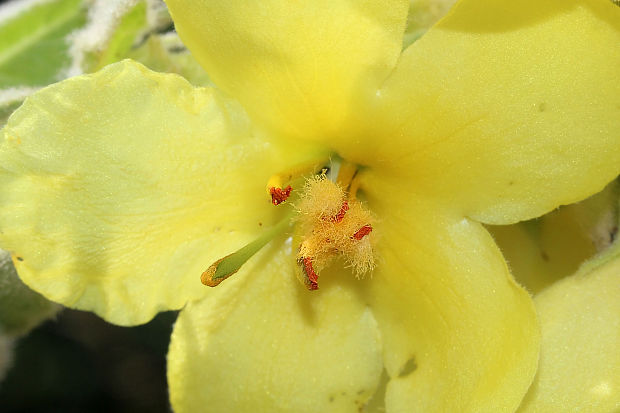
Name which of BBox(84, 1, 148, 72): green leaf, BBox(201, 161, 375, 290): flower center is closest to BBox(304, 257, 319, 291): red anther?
BBox(201, 161, 375, 290): flower center

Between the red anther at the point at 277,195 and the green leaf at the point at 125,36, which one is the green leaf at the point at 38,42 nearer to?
the green leaf at the point at 125,36

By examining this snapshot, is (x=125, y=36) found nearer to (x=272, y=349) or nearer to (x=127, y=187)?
(x=127, y=187)

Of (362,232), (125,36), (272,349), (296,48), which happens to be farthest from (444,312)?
(125,36)

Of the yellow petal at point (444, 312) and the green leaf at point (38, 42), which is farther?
the green leaf at point (38, 42)

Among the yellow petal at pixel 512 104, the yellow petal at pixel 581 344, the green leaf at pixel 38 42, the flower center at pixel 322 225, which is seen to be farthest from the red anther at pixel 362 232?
the green leaf at pixel 38 42

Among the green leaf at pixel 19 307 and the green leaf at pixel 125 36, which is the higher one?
the green leaf at pixel 125 36

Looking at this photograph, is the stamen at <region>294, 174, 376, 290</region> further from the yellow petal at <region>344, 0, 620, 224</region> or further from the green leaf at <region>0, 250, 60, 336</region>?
the green leaf at <region>0, 250, 60, 336</region>
